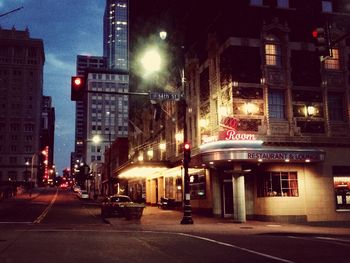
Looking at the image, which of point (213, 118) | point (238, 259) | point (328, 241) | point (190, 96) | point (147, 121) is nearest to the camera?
point (238, 259)

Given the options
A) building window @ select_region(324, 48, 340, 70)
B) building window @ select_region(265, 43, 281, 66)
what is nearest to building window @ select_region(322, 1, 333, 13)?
building window @ select_region(324, 48, 340, 70)

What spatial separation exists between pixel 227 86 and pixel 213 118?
134 inches

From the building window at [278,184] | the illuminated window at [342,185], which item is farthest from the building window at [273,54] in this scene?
the illuminated window at [342,185]

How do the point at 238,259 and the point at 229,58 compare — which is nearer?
the point at 238,259

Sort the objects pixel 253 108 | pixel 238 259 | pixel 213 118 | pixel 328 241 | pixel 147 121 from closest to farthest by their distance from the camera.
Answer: pixel 238 259 → pixel 328 241 → pixel 253 108 → pixel 213 118 → pixel 147 121

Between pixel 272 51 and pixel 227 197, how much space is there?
35.0ft

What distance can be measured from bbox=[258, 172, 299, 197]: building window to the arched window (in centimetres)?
742

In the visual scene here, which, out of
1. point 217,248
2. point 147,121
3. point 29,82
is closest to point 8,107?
point 29,82

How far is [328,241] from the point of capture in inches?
708

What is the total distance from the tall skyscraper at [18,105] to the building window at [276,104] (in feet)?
544

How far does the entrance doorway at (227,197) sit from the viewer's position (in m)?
32.5

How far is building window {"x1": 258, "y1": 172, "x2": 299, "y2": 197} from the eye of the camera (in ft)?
97.6

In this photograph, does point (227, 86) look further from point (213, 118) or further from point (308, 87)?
A: point (308, 87)

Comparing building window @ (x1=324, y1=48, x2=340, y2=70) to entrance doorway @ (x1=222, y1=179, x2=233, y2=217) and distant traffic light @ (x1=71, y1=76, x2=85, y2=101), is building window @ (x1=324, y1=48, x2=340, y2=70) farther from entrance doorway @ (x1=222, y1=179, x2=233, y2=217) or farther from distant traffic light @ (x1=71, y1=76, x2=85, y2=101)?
distant traffic light @ (x1=71, y1=76, x2=85, y2=101)
